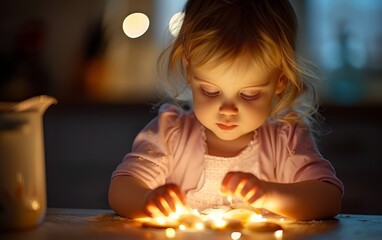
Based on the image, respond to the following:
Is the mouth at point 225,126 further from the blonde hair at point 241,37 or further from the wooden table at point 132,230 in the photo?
the wooden table at point 132,230

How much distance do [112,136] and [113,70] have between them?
0.32 metres

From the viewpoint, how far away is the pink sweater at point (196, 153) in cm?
126

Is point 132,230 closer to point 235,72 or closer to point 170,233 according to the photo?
point 170,233

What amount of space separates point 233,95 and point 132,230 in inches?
12.4

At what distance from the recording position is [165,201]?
41.6 inches

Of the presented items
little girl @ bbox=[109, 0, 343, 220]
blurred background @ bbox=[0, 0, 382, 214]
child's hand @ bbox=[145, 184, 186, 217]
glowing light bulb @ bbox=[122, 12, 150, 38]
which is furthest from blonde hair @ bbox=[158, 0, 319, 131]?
glowing light bulb @ bbox=[122, 12, 150, 38]

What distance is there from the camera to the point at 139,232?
98 centimetres

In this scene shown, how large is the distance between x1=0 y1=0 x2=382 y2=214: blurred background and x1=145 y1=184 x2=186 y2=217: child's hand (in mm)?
1804

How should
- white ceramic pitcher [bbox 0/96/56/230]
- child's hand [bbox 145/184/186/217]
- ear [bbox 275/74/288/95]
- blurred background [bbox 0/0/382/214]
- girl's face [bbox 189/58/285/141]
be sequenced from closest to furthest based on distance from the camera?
1. white ceramic pitcher [bbox 0/96/56/230]
2. child's hand [bbox 145/184/186/217]
3. girl's face [bbox 189/58/285/141]
4. ear [bbox 275/74/288/95]
5. blurred background [bbox 0/0/382/214]

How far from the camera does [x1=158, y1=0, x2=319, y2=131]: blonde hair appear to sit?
3.82 ft

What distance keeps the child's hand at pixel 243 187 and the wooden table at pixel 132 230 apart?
0.23ft

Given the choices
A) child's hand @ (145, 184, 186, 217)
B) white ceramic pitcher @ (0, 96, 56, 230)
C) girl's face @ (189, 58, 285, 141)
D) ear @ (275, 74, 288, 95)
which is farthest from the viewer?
ear @ (275, 74, 288, 95)

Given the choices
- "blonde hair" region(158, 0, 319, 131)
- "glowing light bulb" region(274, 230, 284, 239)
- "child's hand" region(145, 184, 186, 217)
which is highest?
"blonde hair" region(158, 0, 319, 131)

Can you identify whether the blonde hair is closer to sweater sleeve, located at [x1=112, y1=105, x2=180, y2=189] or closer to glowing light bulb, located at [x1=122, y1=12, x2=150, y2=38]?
sweater sleeve, located at [x1=112, y1=105, x2=180, y2=189]
